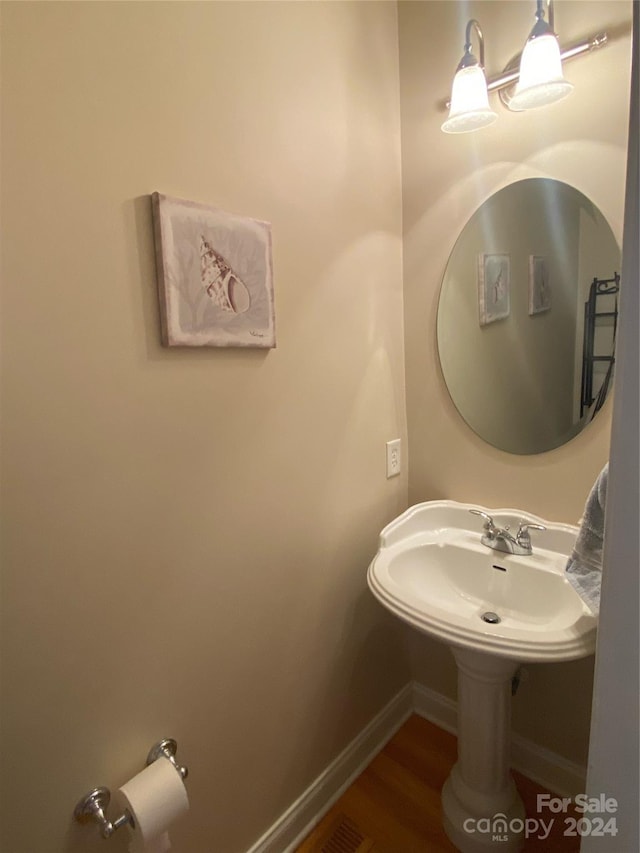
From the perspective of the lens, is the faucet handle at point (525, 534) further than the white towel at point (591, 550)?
Yes

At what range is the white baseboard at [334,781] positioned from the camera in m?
1.17

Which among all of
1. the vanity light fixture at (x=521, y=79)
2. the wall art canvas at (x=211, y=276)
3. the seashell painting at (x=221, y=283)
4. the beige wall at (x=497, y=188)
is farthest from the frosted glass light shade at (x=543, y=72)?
the seashell painting at (x=221, y=283)

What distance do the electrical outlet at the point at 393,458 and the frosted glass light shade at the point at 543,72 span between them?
1.04 meters

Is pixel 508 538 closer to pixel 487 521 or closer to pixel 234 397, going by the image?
pixel 487 521

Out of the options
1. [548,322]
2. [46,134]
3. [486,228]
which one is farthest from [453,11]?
[46,134]

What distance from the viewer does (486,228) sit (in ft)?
4.11

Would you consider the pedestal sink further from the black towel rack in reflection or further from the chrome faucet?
the black towel rack in reflection

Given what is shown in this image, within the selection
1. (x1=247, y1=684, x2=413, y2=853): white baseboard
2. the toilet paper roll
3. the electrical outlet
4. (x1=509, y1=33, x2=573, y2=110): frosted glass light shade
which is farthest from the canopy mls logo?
(x1=509, y1=33, x2=573, y2=110): frosted glass light shade

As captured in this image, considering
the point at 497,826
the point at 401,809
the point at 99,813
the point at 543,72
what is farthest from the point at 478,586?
the point at 543,72

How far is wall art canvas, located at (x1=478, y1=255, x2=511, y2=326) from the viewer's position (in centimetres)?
125

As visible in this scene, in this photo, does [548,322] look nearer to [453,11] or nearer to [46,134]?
[453,11]

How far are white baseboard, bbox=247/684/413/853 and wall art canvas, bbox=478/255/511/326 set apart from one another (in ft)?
4.91

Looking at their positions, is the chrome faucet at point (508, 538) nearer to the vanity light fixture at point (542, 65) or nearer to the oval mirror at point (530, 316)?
the oval mirror at point (530, 316)

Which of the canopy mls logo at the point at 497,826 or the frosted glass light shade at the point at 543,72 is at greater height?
the frosted glass light shade at the point at 543,72
